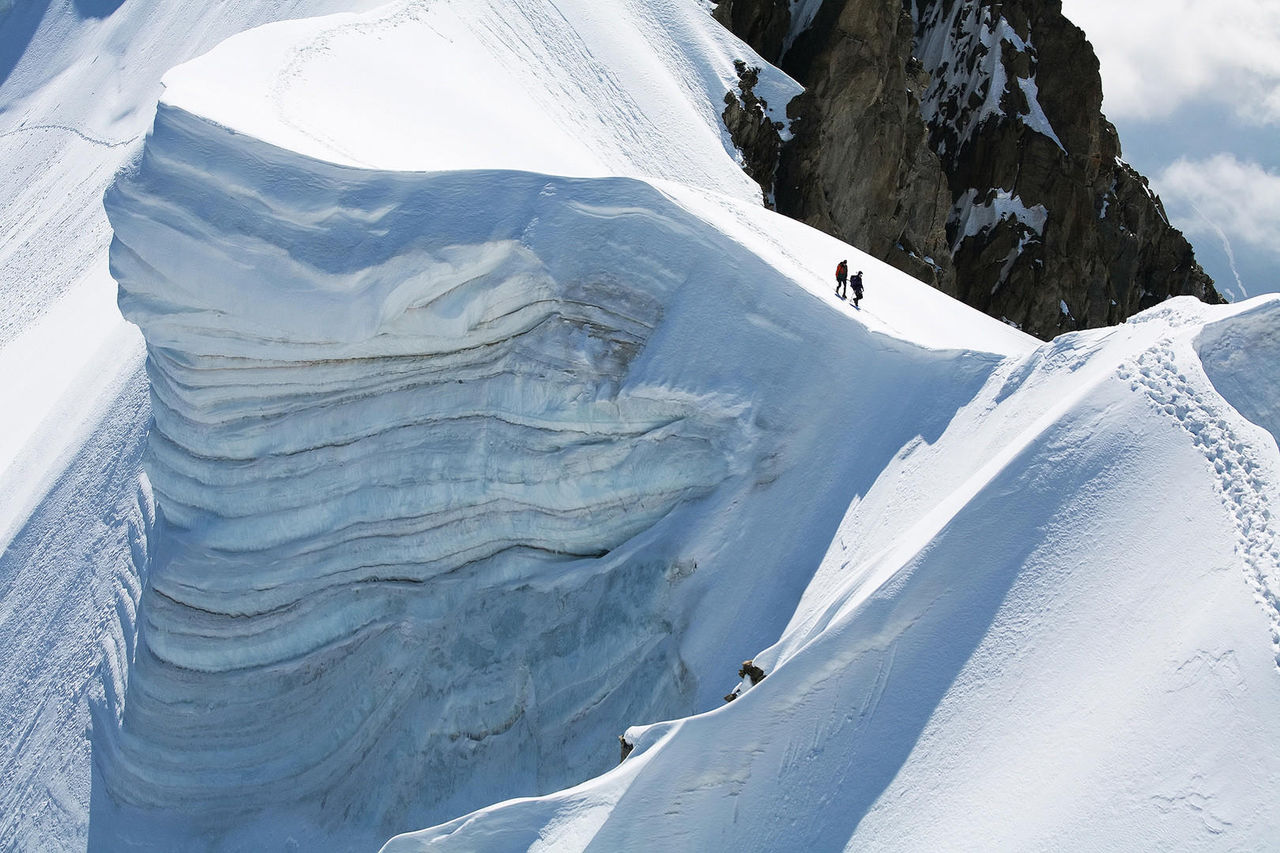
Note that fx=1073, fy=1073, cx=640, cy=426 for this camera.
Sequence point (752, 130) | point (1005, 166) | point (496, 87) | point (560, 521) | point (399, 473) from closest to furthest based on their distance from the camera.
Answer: point (560, 521), point (399, 473), point (496, 87), point (752, 130), point (1005, 166)

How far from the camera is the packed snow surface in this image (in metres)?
7.87

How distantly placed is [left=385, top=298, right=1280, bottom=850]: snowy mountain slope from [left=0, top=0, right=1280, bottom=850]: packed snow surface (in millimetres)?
31

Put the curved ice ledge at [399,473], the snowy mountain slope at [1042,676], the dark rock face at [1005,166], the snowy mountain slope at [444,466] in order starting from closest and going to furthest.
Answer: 1. the snowy mountain slope at [1042,676]
2. the snowy mountain slope at [444,466]
3. the curved ice ledge at [399,473]
4. the dark rock face at [1005,166]

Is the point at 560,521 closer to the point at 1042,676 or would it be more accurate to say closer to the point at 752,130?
the point at 1042,676

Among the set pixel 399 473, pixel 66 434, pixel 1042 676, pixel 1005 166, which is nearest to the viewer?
pixel 1042 676

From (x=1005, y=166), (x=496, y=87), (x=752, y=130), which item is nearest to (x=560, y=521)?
(x=496, y=87)

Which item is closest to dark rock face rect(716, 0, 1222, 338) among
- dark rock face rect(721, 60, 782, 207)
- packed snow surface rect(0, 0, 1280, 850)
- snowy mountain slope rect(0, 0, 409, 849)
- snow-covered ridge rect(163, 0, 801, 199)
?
dark rock face rect(721, 60, 782, 207)

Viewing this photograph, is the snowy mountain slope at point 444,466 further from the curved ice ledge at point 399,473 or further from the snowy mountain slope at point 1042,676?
the snowy mountain slope at point 1042,676

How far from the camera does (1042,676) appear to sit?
746cm

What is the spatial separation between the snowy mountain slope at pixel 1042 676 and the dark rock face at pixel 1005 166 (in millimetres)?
26368

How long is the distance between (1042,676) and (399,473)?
7.45 meters

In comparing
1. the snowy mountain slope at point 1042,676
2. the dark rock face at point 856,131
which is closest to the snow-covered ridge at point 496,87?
the dark rock face at point 856,131

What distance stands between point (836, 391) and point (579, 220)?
3.45 meters

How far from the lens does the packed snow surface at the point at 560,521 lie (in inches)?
310
